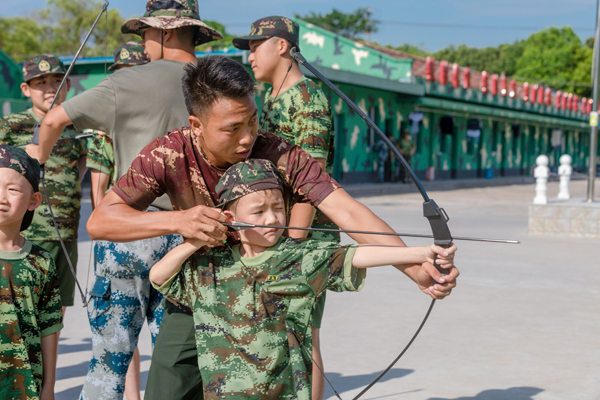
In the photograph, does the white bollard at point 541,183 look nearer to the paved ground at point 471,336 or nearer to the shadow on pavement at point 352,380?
the paved ground at point 471,336

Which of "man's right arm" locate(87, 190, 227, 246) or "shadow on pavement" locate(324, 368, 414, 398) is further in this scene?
"shadow on pavement" locate(324, 368, 414, 398)

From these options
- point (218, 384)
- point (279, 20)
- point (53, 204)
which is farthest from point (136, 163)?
point (53, 204)

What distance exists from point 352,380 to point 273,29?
219 cm

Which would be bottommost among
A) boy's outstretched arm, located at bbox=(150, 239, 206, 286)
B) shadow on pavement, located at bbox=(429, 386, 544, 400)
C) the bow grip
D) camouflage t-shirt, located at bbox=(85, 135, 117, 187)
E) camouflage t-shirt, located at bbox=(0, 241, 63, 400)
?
shadow on pavement, located at bbox=(429, 386, 544, 400)

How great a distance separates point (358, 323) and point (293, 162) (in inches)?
139

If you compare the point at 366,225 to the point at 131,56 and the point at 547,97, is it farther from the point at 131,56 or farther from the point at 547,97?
the point at 547,97

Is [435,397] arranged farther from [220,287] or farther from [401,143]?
[401,143]

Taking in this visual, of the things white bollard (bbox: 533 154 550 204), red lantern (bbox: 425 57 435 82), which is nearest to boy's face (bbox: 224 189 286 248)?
white bollard (bbox: 533 154 550 204)

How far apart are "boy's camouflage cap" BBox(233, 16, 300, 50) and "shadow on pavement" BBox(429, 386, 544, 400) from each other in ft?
7.24

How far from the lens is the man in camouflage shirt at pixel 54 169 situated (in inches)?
169

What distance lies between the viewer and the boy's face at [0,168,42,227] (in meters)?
2.68

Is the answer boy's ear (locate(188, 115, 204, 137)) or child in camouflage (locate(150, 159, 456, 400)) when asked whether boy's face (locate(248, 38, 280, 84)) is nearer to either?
boy's ear (locate(188, 115, 204, 137))

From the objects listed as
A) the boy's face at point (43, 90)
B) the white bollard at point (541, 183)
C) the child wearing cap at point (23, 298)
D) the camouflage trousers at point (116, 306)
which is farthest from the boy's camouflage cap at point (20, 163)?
the white bollard at point (541, 183)

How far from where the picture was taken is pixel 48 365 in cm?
274
